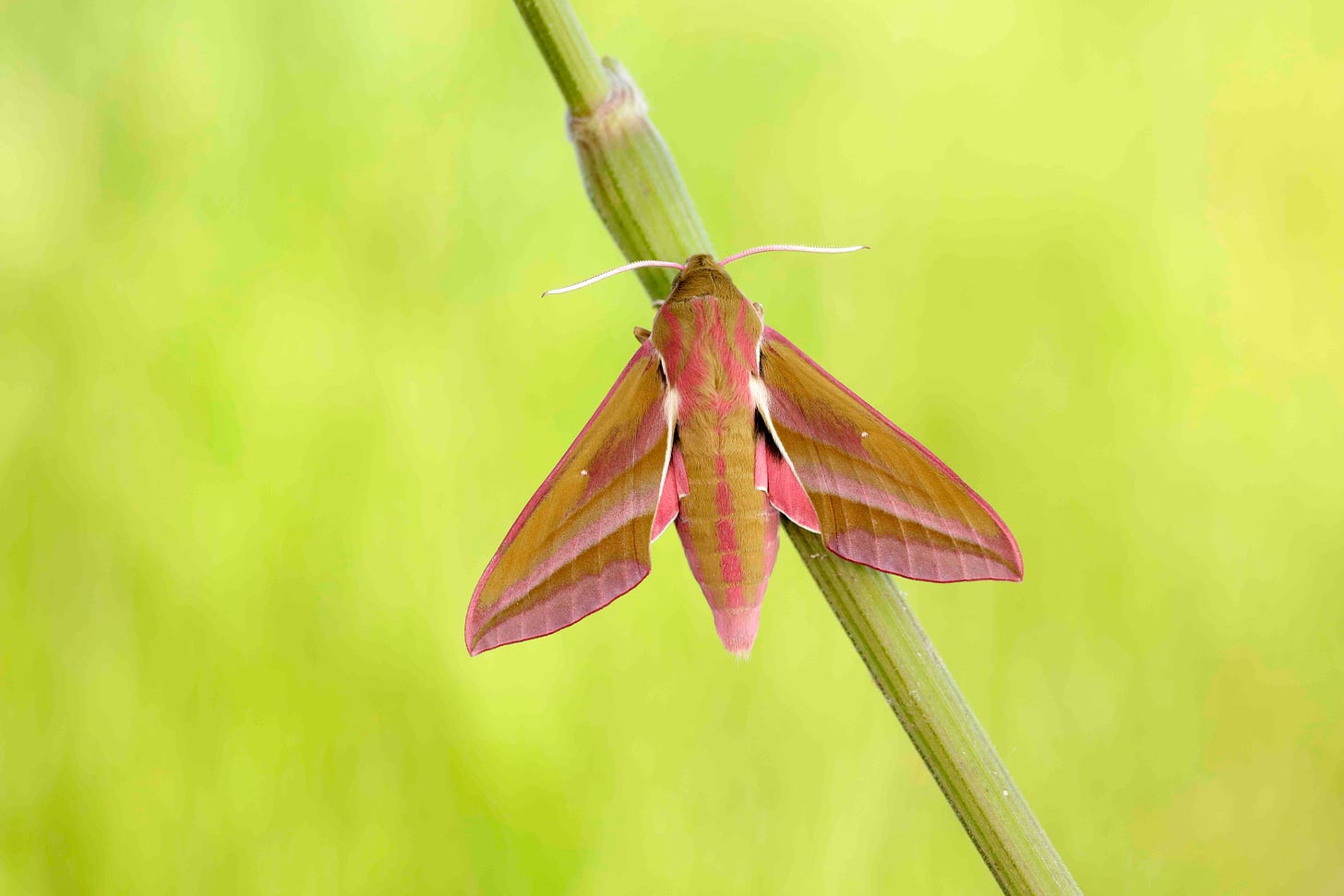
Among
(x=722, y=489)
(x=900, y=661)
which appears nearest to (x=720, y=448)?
(x=722, y=489)

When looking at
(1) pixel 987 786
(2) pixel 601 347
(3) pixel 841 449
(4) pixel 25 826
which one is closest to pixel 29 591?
(4) pixel 25 826

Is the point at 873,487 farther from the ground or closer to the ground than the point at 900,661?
farther from the ground

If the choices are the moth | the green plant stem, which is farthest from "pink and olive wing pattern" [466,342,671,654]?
the green plant stem

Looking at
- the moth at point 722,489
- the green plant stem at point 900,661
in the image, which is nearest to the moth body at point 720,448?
the moth at point 722,489

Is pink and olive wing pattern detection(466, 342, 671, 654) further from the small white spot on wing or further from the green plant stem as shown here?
the green plant stem

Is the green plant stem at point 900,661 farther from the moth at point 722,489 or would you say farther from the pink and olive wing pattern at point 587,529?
the pink and olive wing pattern at point 587,529

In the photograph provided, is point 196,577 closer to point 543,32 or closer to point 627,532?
point 627,532

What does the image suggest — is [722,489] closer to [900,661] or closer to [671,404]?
[671,404]
